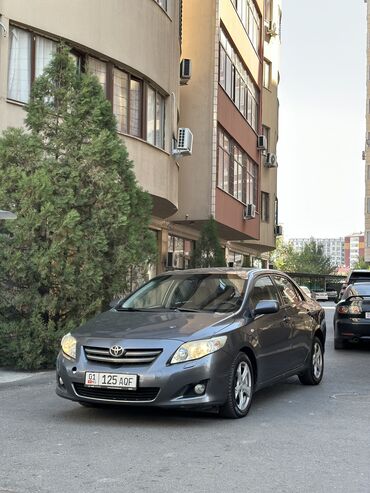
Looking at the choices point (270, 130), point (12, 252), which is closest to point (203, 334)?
point (12, 252)

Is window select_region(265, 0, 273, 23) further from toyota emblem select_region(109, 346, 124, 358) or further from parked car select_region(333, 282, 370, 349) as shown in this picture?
toyota emblem select_region(109, 346, 124, 358)

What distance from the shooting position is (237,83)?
25141mm

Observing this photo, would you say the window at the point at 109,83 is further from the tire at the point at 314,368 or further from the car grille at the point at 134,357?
the car grille at the point at 134,357

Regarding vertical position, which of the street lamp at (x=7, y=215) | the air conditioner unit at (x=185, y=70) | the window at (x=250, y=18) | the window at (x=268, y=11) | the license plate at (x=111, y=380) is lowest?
the license plate at (x=111, y=380)

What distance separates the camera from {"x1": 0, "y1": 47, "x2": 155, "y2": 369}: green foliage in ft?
31.7

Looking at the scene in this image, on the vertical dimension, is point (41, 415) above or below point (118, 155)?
below

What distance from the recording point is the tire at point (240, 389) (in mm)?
6367

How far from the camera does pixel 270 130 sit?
35875mm

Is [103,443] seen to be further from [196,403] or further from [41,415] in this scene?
[41,415]

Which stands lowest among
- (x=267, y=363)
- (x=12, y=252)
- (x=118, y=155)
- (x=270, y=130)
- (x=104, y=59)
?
(x=267, y=363)

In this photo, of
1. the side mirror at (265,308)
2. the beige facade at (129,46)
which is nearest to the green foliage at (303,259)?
the beige facade at (129,46)

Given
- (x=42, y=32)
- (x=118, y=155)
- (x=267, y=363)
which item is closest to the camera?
(x=267, y=363)

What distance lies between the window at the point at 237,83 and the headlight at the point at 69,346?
1645cm

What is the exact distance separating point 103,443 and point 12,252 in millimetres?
4767
